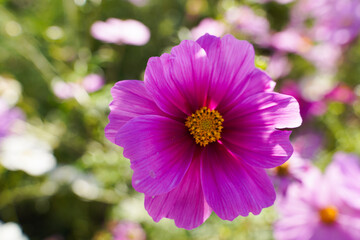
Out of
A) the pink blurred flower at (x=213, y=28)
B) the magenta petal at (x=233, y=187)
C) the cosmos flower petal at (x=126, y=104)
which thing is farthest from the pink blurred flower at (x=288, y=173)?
the pink blurred flower at (x=213, y=28)

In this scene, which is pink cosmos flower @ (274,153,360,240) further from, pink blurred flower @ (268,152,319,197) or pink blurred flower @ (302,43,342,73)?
pink blurred flower @ (302,43,342,73)

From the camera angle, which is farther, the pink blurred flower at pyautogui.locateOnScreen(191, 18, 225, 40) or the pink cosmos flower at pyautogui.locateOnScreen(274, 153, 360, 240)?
the pink blurred flower at pyautogui.locateOnScreen(191, 18, 225, 40)

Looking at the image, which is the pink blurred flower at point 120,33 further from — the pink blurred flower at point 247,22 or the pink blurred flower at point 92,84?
the pink blurred flower at point 247,22

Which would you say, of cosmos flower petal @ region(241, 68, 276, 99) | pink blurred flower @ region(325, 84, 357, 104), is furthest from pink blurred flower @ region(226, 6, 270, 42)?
cosmos flower petal @ region(241, 68, 276, 99)

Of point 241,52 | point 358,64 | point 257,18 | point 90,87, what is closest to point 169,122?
point 241,52

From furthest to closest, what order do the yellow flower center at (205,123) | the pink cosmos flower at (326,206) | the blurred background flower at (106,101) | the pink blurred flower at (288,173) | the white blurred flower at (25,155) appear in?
the white blurred flower at (25,155) → the blurred background flower at (106,101) → the pink cosmos flower at (326,206) → the pink blurred flower at (288,173) → the yellow flower center at (205,123)

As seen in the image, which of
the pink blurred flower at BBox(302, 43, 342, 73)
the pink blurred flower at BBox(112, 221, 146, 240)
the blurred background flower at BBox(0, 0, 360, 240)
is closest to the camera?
the blurred background flower at BBox(0, 0, 360, 240)

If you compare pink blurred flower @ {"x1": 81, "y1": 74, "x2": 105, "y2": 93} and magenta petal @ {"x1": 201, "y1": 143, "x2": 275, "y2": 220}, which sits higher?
magenta petal @ {"x1": 201, "y1": 143, "x2": 275, "y2": 220}

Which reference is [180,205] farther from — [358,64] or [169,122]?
[358,64]
